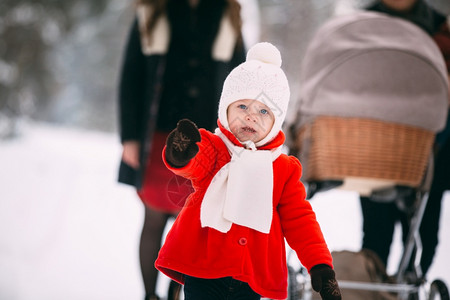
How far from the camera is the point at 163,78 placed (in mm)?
1393

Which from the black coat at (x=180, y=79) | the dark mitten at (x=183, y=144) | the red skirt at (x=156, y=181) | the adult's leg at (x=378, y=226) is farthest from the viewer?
the adult's leg at (x=378, y=226)

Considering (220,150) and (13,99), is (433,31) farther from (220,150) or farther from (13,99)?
(13,99)

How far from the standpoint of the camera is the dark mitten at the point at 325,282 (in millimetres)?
779

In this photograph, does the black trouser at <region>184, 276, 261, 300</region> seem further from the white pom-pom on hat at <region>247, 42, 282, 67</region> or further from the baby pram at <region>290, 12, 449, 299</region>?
the baby pram at <region>290, 12, 449, 299</region>

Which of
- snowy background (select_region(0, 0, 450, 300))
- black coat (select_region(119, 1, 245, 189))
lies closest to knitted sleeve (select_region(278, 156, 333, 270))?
snowy background (select_region(0, 0, 450, 300))

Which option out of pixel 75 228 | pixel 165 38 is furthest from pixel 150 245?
pixel 75 228

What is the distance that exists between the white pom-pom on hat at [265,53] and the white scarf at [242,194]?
0.60 feet

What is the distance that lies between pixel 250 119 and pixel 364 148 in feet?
2.31

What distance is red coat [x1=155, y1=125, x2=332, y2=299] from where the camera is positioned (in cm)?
81

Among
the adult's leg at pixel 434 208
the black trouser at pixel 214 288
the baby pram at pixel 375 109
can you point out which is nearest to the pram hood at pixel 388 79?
the baby pram at pixel 375 109

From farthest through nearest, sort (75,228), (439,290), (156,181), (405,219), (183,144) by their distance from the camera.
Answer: (75,228), (405,219), (156,181), (439,290), (183,144)

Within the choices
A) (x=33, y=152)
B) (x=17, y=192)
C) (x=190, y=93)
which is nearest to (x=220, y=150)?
(x=190, y=93)

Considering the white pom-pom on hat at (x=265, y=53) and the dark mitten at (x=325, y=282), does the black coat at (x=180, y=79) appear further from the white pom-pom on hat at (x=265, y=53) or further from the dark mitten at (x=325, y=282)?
the dark mitten at (x=325, y=282)

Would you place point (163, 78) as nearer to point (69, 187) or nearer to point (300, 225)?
point (300, 225)
